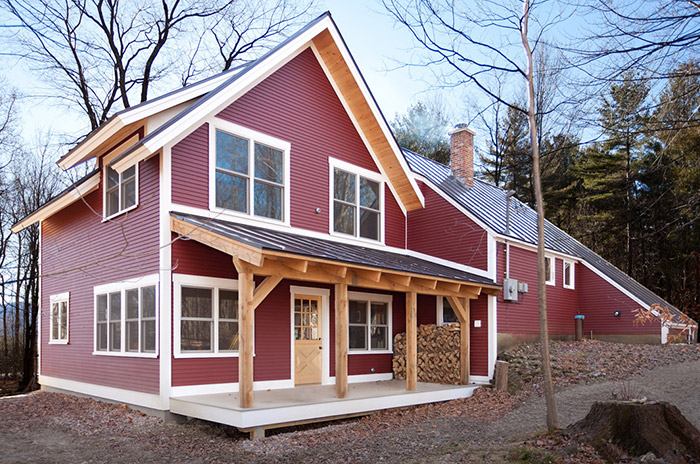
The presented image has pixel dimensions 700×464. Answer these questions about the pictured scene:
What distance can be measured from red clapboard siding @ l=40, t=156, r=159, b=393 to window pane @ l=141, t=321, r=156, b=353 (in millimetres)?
225

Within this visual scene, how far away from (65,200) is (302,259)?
285 inches

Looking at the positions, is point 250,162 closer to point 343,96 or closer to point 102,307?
point 343,96

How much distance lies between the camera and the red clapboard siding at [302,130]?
36.6ft

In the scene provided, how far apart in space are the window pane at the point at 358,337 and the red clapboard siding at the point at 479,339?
2.79 meters

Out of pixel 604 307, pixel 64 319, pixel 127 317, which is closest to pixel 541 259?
pixel 127 317

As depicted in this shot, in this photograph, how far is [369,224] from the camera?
1501 cm

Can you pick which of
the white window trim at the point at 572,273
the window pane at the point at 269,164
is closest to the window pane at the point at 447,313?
the window pane at the point at 269,164

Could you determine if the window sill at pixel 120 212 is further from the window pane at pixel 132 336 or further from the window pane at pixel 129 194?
the window pane at pixel 132 336

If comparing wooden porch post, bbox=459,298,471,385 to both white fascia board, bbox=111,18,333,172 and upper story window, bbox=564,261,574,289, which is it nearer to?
white fascia board, bbox=111,18,333,172

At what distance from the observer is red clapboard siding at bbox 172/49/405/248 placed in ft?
36.6

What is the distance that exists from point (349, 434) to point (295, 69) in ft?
26.5

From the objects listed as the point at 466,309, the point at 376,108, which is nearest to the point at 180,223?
the point at 376,108

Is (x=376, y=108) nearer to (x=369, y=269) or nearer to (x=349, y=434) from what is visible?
(x=369, y=269)

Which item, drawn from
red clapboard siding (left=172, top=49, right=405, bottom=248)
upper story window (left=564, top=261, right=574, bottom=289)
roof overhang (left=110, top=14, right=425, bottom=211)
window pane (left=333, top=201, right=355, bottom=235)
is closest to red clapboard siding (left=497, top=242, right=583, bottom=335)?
upper story window (left=564, top=261, right=574, bottom=289)
